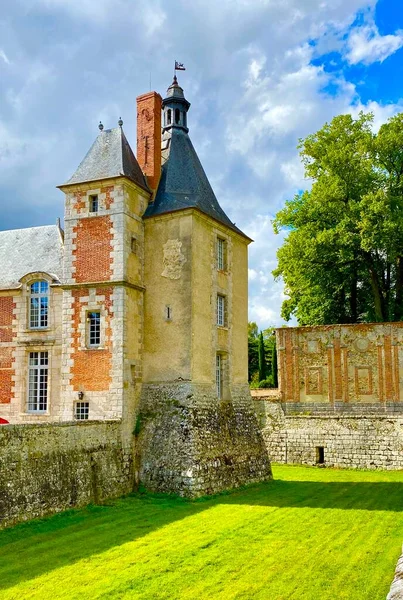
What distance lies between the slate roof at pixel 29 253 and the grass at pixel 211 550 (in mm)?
7250

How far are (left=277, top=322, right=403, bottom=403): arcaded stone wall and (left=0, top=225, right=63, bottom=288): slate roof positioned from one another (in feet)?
35.0

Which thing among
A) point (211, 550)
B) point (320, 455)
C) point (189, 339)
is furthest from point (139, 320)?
point (320, 455)

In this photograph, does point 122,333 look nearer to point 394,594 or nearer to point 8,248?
point 8,248

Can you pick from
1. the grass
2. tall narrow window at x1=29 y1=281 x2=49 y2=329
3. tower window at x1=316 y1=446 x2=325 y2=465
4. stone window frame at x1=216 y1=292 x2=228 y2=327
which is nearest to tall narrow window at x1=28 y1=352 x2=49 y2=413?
tall narrow window at x1=29 y1=281 x2=49 y2=329

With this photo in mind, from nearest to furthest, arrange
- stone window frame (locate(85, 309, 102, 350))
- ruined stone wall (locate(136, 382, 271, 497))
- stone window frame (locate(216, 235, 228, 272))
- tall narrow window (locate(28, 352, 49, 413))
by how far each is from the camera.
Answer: ruined stone wall (locate(136, 382, 271, 497))
stone window frame (locate(85, 309, 102, 350))
tall narrow window (locate(28, 352, 49, 413))
stone window frame (locate(216, 235, 228, 272))

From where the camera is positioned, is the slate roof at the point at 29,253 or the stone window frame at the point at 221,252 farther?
the stone window frame at the point at 221,252

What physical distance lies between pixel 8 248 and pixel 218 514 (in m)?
11.2

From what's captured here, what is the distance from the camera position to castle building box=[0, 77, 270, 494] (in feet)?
54.5

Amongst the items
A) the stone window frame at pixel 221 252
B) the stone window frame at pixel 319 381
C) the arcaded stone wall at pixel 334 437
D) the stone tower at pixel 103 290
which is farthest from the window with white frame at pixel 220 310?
the arcaded stone wall at pixel 334 437

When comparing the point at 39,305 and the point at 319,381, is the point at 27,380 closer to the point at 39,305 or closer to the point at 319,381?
the point at 39,305

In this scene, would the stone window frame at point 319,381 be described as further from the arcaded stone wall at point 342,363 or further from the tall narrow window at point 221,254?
the tall narrow window at point 221,254

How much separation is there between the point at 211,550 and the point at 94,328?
7790mm

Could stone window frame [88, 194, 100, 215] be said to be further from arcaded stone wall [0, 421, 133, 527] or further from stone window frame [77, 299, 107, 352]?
arcaded stone wall [0, 421, 133, 527]

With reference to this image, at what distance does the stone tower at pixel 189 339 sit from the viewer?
1645cm
